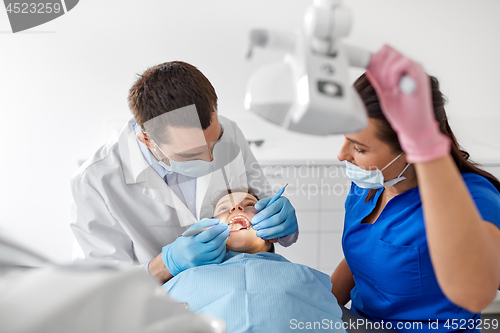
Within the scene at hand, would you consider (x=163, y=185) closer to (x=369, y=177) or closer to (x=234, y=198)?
(x=234, y=198)

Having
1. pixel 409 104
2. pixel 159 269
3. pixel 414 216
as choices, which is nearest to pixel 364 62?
pixel 409 104

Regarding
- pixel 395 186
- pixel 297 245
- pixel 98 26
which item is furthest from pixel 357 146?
pixel 98 26

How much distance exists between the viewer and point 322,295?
4.28ft

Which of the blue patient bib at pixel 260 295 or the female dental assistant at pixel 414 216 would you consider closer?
the female dental assistant at pixel 414 216

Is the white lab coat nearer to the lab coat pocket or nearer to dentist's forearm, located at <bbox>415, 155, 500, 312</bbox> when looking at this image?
the lab coat pocket

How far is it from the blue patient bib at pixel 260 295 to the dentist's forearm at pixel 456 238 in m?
0.44

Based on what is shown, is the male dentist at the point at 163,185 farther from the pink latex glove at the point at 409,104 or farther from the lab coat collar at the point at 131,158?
→ the pink latex glove at the point at 409,104

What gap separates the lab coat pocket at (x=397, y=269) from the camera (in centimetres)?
125

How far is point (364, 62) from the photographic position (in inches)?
27.0

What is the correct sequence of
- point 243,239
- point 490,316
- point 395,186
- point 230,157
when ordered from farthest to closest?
point 490,316 < point 230,157 < point 243,239 < point 395,186

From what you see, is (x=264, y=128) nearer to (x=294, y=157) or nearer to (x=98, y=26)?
(x=294, y=157)

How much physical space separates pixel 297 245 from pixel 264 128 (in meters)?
0.93

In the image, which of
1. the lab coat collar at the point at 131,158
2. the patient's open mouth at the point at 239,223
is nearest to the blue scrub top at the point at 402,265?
→ the patient's open mouth at the point at 239,223

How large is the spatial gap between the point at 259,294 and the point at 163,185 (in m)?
0.64
